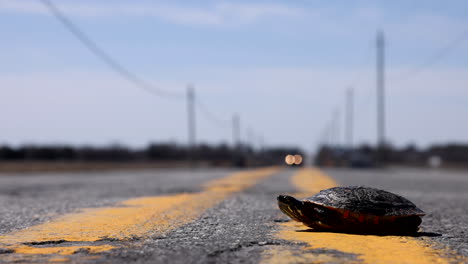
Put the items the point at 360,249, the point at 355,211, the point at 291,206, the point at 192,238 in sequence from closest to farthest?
the point at 360,249, the point at 192,238, the point at 355,211, the point at 291,206

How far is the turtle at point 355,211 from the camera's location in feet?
23.6

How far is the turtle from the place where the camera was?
720 cm

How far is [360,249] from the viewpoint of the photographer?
19.8 feet

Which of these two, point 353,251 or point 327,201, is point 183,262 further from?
point 327,201

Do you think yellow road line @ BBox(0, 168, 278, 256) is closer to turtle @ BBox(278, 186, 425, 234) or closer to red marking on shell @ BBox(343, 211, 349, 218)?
turtle @ BBox(278, 186, 425, 234)

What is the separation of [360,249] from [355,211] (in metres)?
1.16

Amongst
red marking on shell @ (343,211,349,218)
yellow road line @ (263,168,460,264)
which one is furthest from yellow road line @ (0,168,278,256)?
red marking on shell @ (343,211,349,218)

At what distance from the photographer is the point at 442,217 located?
32.2ft

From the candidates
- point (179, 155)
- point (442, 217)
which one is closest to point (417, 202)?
point (442, 217)

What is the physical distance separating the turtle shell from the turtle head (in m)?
0.16

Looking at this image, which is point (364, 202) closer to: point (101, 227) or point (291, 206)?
point (291, 206)

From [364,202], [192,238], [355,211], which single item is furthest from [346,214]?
[192,238]

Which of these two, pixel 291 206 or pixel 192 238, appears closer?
pixel 192 238

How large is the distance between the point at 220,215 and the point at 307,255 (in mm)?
4208
